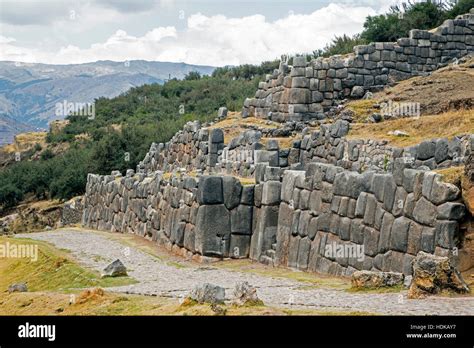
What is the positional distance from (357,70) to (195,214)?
43.1ft

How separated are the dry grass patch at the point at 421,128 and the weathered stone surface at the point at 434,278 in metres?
8.57

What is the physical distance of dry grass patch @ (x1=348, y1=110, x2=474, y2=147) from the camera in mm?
23031

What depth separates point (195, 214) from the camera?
2223 cm

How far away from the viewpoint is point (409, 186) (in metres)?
15.9

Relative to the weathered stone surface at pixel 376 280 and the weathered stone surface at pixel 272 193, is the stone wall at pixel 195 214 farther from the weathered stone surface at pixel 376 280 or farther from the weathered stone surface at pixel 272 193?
the weathered stone surface at pixel 376 280

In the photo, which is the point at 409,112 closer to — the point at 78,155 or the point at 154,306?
the point at 154,306

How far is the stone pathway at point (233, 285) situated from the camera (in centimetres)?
1228

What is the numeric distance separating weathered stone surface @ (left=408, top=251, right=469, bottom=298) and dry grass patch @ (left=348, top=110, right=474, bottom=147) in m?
8.57

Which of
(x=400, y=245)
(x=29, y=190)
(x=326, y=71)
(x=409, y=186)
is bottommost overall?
(x=29, y=190)

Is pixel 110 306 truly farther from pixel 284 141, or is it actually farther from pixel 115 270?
pixel 284 141

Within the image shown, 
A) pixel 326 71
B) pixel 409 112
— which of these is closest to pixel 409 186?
pixel 409 112

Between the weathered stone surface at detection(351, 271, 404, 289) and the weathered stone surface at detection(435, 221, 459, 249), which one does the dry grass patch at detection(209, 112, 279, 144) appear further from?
the weathered stone surface at detection(351, 271, 404, 289)

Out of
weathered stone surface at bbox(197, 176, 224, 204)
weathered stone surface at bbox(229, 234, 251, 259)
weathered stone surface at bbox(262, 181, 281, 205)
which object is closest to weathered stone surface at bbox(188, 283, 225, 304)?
weathered stone surface at bbox(262, 181, 281, 205)

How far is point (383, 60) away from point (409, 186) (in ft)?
59.9
